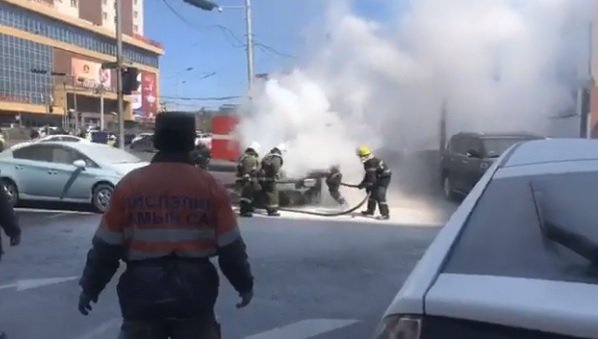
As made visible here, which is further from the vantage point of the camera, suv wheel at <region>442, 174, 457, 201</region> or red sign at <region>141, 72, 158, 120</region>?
red sign at <region>141, 72, 158, 120</region>

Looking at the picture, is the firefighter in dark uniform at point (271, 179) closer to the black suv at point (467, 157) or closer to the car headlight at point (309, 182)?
the car headlight at point (309, 182)

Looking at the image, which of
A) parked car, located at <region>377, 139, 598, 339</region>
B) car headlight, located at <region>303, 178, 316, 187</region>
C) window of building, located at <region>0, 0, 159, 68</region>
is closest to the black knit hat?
parked car, located at <region>377, 139, 598, 339</region>

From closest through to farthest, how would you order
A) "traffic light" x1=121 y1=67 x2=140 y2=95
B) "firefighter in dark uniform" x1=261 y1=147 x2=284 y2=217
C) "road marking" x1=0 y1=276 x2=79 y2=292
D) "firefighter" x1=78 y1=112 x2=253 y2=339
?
"firefighter" x1=78 y1=112 x2=253 y2=339 → "road marking" x1=0 y1=276 x2=79 y2=292 → "firefighter in dark uniform" x1=261 y1=147 x2=284 y2=217 → "traffic light" x1=121 y1=67 x2=140 y2=95

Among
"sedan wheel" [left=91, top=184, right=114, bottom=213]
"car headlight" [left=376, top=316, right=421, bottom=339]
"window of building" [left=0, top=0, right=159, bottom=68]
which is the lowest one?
"sedan wheel" [left=91, top=184, right=114, bottom=213]

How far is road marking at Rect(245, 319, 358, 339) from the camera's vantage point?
21.5 feet

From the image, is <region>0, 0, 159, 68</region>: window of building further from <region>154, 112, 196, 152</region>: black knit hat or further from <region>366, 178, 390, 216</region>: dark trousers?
<region>154, 112, 196, 152</region>: black knit hat

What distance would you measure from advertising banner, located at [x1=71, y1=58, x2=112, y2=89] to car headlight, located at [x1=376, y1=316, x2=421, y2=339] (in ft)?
323

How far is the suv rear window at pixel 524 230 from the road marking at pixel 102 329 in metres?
4.53

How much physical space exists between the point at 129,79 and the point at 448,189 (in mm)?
8563

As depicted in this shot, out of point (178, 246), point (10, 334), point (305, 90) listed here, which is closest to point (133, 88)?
point (305, 90)

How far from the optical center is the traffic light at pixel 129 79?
828 inches

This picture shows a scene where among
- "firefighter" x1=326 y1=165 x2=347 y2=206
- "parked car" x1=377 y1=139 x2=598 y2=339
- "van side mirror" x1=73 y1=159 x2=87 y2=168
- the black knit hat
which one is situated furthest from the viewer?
"firefighter" x1=326 y1=165 x2=347 y2=206

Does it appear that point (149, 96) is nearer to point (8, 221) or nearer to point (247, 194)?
point (247, 194)

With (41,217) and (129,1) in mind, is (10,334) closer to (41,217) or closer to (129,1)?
(41,217)
